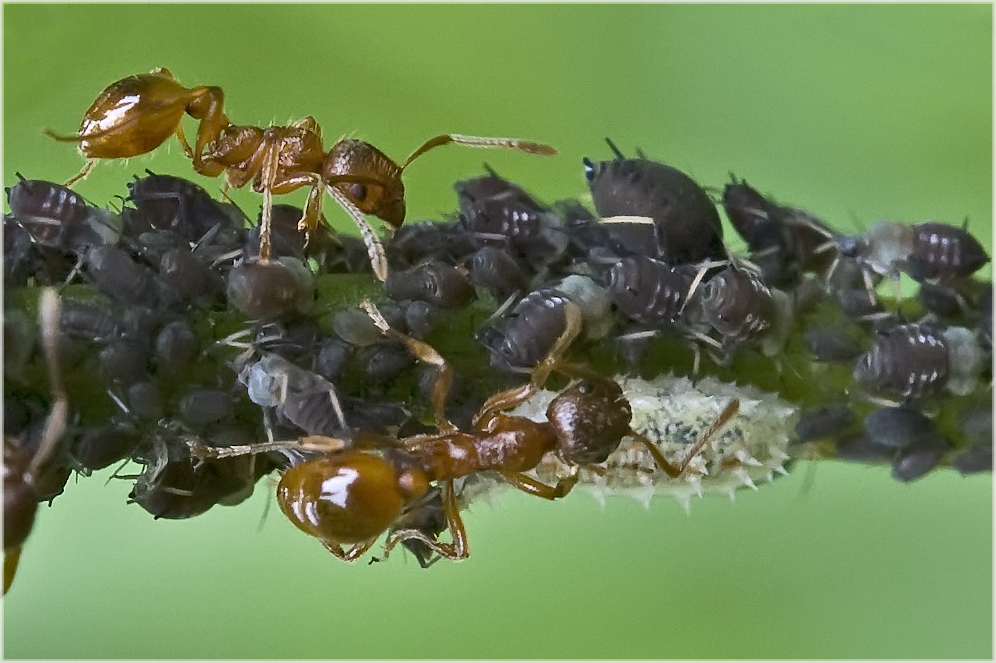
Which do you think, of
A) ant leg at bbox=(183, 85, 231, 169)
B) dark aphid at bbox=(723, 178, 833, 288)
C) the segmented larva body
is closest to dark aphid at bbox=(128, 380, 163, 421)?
the segmented larva body

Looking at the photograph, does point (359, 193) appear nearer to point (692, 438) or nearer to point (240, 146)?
point (240, 146)

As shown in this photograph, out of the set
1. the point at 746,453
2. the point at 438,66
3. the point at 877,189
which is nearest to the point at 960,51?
the point at 877,189

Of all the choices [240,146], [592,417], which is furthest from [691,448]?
[240,146]

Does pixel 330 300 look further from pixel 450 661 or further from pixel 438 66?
pixel 438 66

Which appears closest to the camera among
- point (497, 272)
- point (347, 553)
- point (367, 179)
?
point (497, 272)

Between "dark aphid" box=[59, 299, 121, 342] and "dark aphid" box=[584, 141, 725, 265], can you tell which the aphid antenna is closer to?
"dark aphid" box=[584, 141, 725, 265]

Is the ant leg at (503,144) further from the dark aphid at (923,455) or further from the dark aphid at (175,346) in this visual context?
the dark aphid at (923,455)
